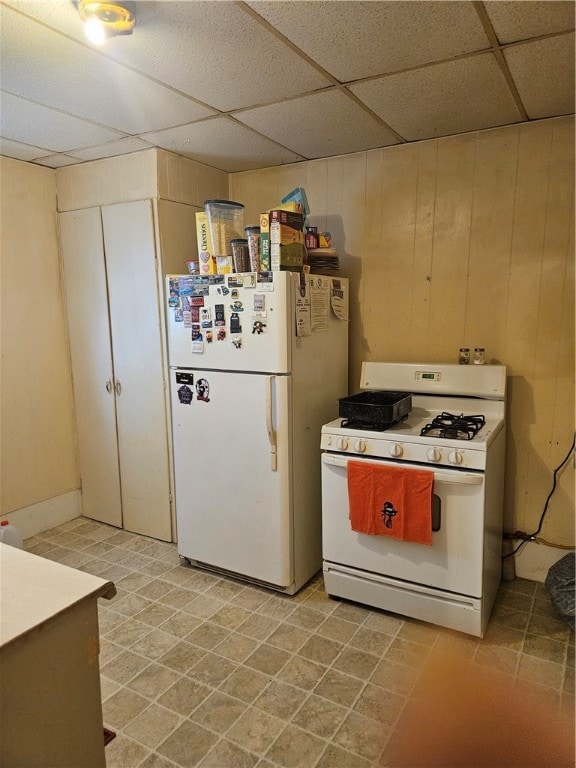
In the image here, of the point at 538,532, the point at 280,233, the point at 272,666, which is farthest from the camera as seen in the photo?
the point at 538,532

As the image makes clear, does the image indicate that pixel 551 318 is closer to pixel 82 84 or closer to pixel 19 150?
pixel 82 84

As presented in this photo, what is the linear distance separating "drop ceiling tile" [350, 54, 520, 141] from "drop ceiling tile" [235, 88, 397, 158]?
3.9 inches

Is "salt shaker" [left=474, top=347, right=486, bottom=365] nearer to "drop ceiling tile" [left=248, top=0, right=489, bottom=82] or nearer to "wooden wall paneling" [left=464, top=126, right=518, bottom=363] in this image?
"wooden wall paneling" [left=464, top=126, right=518, bottom=363]

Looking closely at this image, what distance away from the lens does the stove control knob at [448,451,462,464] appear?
2133mm

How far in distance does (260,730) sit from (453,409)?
5.65 ft

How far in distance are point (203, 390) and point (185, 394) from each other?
0.13m

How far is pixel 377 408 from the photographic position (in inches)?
93.6

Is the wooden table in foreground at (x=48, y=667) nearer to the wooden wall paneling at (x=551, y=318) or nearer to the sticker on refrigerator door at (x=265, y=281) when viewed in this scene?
the sticker on refrigerator door at (x=265, y=281)

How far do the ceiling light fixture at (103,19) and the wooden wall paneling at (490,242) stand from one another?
5.99 ft

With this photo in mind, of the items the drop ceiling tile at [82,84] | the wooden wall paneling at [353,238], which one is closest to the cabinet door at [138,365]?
the drop ceiling tile at [82,84]

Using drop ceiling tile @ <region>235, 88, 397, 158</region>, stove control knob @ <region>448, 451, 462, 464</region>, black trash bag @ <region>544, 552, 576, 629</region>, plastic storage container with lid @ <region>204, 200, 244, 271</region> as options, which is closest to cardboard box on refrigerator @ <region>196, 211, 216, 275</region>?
plastic storage container with lid @ <region>204, 200, 244, 271</region>

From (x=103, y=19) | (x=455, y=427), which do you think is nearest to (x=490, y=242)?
(x=455, y=427)

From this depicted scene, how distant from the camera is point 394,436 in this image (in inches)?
89.7

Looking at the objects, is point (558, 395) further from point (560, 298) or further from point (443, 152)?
point (443, 152)
